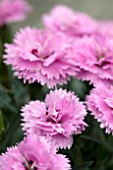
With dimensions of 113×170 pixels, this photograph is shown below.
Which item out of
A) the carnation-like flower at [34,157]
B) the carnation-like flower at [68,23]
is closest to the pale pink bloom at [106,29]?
the carnation-like flower at [68,23]

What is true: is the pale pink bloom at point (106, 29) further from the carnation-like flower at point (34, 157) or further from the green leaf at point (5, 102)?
the carnation-like flower at point (34, 157)

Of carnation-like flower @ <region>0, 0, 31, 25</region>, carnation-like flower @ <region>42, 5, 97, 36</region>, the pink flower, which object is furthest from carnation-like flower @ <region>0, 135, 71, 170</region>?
carnation-like flower @ <region>0, 0, 31, 25</region>

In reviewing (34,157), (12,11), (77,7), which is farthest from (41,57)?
(77,7)

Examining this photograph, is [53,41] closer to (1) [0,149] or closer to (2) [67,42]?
(2) [67,42]

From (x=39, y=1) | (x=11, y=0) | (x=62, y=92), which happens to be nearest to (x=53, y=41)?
(x=62, y=92)

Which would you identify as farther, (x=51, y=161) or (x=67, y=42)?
(x=67, y=42)
